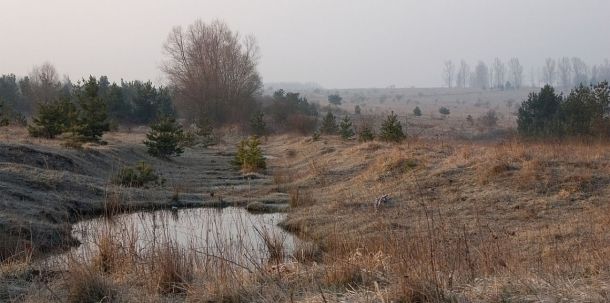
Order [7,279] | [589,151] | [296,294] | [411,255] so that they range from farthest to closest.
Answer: [589,151] < [7,279] < [411,255] < [296,294]

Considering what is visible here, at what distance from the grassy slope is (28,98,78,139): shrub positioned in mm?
8903

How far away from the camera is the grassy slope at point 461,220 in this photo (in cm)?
452

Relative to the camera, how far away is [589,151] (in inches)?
614

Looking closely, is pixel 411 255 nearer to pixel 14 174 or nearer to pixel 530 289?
pixel 530 289

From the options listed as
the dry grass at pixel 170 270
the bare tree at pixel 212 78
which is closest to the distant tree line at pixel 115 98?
the bare tree at pixel 212 78

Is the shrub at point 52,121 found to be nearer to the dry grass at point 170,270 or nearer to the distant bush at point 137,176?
the distant bush at point 137,176

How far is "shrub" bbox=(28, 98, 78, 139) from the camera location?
76.4 ft

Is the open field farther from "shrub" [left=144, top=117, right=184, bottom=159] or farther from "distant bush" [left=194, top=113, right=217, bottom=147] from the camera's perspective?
"distant bush" [left=194, top=113, right=217, bottom=147]

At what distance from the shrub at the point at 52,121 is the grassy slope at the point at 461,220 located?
29.2 feet

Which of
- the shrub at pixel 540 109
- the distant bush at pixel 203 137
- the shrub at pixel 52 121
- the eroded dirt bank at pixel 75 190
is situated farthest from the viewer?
the distant bush at pixel 203 137

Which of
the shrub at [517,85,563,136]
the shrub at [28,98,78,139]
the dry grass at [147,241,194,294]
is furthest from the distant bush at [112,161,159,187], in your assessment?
the shrub at [517,85,563,136]

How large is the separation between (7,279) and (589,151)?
14606 millimetres

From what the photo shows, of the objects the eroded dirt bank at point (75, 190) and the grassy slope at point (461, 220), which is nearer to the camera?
Answer: the grassy slope at point (461, 220)

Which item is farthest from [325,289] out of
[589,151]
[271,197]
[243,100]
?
[243,100]
